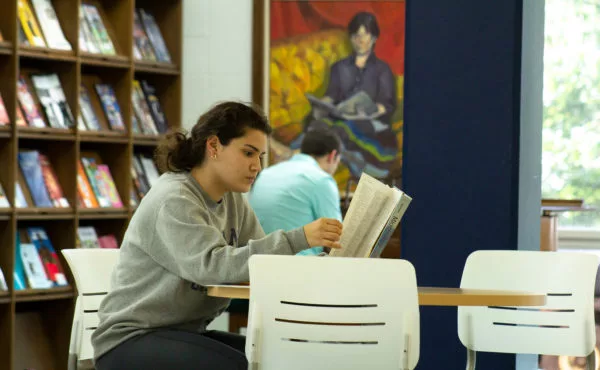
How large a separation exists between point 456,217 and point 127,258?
1583 mm

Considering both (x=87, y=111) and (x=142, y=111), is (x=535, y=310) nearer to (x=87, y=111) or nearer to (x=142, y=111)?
(x=87, y=111)

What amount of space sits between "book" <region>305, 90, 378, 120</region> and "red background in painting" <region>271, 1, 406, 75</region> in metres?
0.24

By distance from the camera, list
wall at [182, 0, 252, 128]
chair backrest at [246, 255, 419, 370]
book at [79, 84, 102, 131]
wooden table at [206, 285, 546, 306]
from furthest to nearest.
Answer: wall at [182, 0, 252, 128]
book at [79, 84, 102, 131]
wooden table at [206, 285, 546, 306]
chair backrest at [246, 255, 419, 370]

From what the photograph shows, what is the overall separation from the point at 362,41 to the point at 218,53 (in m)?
0.91

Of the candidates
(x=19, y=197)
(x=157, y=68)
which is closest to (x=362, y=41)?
(x=157, y=68)

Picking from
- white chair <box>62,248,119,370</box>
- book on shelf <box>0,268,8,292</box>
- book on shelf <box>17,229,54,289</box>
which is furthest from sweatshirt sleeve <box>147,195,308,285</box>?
book on shelf <box>17,229,54,289</box>

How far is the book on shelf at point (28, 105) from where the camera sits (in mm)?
5422

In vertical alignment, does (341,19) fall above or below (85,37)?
above

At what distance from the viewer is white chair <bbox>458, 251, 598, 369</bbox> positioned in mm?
3398

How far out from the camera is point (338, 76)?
6293 mm

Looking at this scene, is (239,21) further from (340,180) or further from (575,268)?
(575,268)

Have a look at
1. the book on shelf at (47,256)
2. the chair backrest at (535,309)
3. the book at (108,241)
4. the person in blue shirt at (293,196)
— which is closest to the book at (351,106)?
the person in blue shirt at (293,196)

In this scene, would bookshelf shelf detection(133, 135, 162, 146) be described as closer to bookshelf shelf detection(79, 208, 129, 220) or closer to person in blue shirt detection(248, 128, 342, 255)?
bookshelf shelf detection(79, 208, 129, 220)

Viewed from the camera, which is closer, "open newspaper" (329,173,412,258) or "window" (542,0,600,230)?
"open newspaper" (329,173,412,258)
